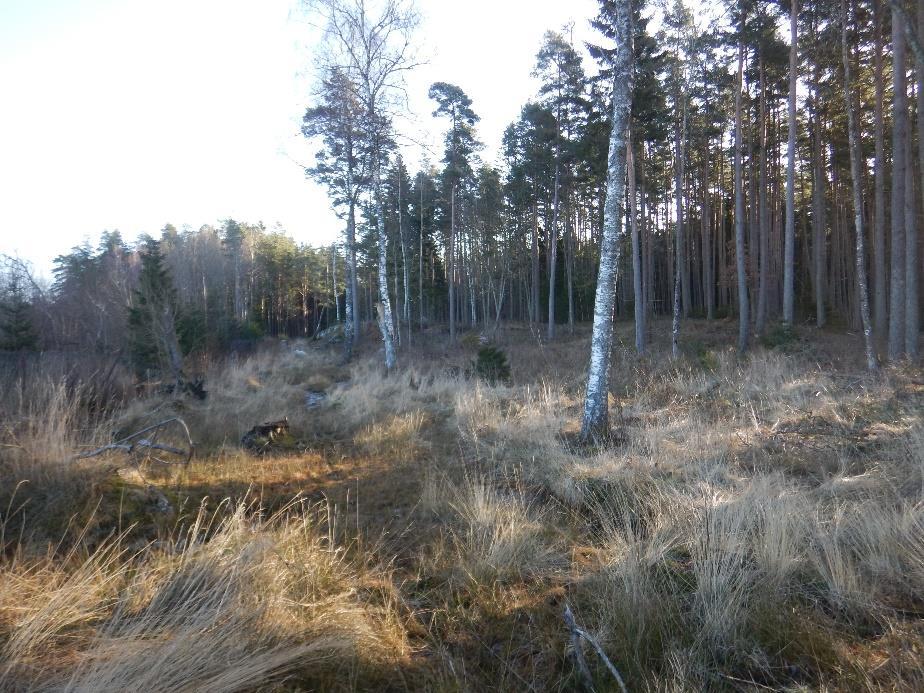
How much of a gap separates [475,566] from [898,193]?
15.6 m

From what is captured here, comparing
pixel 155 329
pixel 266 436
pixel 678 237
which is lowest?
pixel 266 436

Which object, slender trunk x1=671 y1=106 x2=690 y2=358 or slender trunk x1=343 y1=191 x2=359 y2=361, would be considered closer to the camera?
slender trunk x1=671 y1=106 x2=690 y2=358

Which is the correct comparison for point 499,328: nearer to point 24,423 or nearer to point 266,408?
point 266,408

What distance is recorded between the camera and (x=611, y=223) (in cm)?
667

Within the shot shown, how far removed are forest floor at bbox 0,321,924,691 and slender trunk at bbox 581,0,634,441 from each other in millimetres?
751

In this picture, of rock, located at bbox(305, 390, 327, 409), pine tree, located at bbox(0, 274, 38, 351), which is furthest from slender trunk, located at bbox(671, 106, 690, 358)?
pine tree, located at bbox(0, 274, 38, 351)

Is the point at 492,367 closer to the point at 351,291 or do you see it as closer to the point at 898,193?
the point at 898,193

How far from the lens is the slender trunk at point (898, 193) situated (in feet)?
38.0

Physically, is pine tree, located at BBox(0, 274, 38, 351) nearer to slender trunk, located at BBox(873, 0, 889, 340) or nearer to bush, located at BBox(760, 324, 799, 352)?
bush, located at BBox(760, 324, 799, 352)

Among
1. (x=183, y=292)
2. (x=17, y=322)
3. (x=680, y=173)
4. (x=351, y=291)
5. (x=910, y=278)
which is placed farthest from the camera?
(x=183, y=292)

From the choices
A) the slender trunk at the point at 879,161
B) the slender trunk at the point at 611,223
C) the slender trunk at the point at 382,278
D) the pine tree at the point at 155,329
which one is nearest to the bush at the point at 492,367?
the slender trunk at the point at 382,278

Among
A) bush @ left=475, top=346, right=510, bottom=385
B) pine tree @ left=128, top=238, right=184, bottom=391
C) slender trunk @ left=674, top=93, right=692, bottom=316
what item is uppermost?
slender trunk @ left=674, top=93, right=692, bottom=316

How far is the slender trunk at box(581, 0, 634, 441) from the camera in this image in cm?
657

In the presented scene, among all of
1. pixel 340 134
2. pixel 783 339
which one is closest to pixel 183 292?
pixel 340 134
